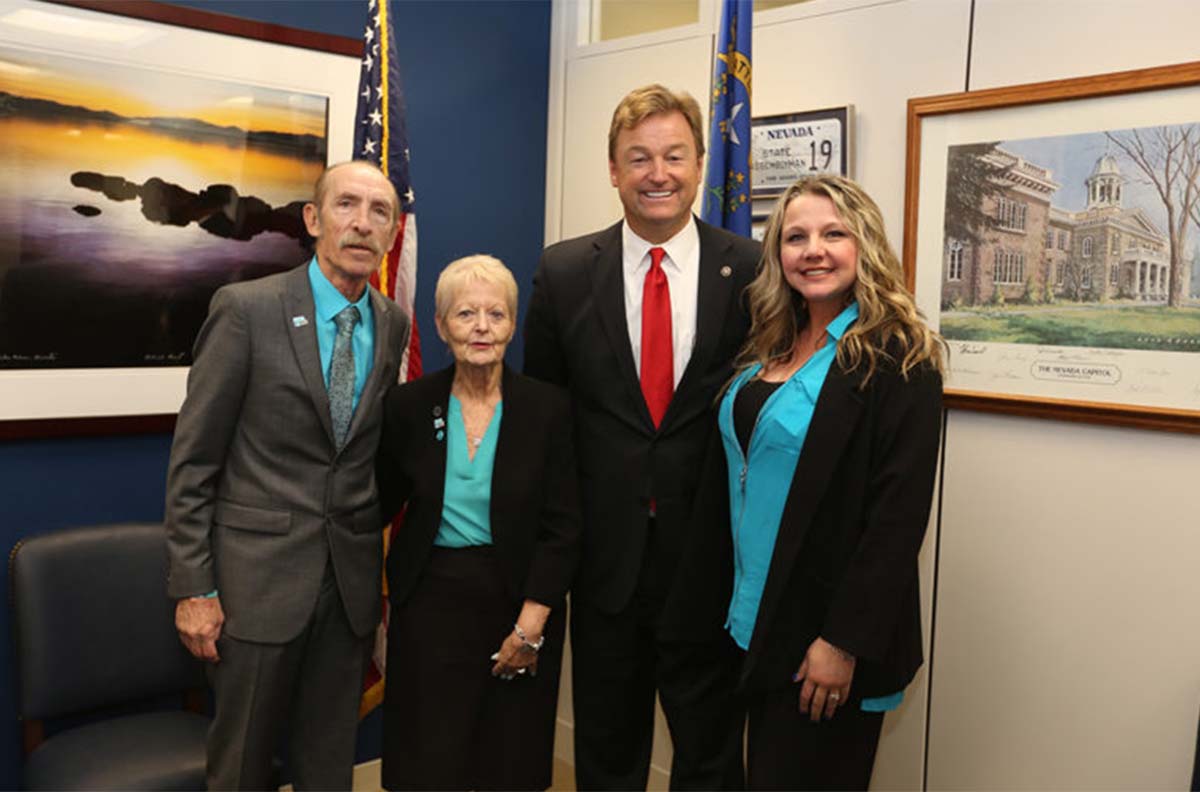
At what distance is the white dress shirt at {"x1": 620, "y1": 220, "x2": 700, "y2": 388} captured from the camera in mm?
2100

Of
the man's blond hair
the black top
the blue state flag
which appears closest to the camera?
the black top

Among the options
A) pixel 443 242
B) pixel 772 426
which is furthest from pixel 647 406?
pixel 443 242

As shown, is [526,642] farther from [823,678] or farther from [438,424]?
[823,678]

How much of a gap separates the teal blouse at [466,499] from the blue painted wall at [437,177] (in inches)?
43.8

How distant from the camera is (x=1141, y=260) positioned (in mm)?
2129

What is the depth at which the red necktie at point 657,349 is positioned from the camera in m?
2.08

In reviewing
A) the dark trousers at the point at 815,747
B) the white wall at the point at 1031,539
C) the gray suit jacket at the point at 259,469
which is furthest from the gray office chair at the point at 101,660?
the white wall at the point at 1031,539

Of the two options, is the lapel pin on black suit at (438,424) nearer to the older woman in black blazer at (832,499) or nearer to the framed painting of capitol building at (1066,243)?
the older woman in black blazer at (832,499)

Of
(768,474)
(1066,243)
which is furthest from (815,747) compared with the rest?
(1066,243)

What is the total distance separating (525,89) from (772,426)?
6.65 ft

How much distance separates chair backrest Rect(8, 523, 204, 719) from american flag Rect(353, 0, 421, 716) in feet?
1.76

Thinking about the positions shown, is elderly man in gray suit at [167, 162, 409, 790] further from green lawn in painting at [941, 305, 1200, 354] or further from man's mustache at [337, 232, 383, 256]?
green lawn in painting at [941, 305, 1200, 354]

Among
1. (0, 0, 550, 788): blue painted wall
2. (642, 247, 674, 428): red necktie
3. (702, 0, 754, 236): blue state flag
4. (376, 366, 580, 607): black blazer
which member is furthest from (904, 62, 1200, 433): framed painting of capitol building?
(0, 0, 550, 788): blue painted wall

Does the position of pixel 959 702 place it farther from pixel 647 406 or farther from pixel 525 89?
Result: pixel 525 89
